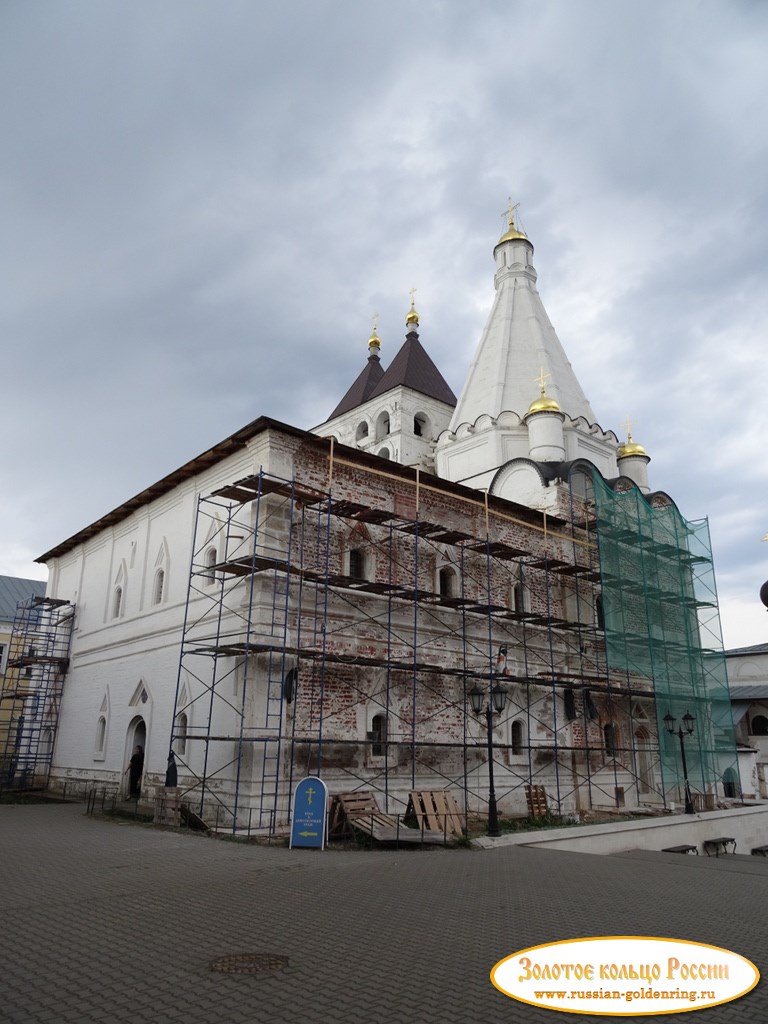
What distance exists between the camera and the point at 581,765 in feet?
60.7

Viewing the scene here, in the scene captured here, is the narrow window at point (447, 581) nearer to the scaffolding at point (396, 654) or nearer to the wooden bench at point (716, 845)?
→ the scaffolding at point (396, 654)

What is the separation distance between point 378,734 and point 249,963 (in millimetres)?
9947

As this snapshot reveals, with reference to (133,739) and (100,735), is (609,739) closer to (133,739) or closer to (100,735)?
(133,739)

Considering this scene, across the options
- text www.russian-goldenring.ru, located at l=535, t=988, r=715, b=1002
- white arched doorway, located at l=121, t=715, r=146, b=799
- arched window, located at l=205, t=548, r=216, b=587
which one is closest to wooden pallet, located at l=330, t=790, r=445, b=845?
arched window, located at l=205, t=548, r=216, b=587

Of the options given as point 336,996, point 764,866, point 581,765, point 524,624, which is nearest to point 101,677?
point 524,624

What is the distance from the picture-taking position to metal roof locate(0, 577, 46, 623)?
99.6 feet

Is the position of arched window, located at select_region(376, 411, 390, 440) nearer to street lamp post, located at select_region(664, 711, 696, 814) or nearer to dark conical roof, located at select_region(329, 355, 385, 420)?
dark conical roof, located at select_region(329, 355, 385, 420)

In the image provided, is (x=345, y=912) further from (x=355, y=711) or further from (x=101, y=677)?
(x=101, y=677)

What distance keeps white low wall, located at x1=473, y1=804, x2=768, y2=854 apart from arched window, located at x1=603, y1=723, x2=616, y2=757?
8.46 ft

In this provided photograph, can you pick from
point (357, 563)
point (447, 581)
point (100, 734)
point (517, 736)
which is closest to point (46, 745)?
point (100, 734)

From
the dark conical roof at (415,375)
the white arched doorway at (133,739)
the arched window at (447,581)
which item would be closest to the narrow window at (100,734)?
the white arched doorway at (133,739)

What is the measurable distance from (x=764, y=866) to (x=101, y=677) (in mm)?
15982

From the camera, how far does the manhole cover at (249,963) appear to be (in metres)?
4.98

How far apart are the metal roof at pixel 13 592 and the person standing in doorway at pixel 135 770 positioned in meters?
15.0
